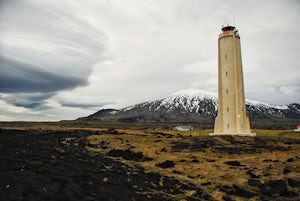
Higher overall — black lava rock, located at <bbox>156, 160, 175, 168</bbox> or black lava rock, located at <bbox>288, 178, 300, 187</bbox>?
black lava rock, located at <bbox>156, 160, 175, 168</bbox>

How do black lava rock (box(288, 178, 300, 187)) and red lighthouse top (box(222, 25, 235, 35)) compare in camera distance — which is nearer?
black lava rock (box(288, 178, 300, 187))

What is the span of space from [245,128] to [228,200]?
43197 mm

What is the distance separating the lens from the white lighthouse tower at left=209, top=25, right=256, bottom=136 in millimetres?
59031

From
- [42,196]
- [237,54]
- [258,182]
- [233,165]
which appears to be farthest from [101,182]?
[237,54]

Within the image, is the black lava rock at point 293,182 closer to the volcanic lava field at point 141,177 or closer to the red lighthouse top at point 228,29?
the volcanic lava field at point 141,177

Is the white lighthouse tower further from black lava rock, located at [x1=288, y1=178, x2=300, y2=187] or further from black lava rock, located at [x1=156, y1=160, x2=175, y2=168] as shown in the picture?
black lava rock, located at [x1=288, y1=178, x2=300, y2=187]

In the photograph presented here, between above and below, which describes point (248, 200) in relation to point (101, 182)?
below

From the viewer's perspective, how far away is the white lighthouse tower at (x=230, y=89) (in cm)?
5903

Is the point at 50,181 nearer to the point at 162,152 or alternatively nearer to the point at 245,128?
the point at 162,152

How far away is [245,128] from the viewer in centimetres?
5962

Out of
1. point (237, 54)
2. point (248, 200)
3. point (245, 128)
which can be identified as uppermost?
point (237, 54)

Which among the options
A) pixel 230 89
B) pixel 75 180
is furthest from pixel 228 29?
pixel 75 180

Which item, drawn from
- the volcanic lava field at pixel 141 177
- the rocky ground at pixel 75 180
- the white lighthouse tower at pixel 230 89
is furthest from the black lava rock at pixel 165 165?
the white lighthouse tower at pixel 230 89

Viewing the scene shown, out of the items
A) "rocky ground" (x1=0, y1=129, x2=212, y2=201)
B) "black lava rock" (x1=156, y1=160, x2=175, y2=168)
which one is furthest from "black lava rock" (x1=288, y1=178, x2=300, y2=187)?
"black lava rock" (x1=156, y1=160, x2=175, y2=168)
